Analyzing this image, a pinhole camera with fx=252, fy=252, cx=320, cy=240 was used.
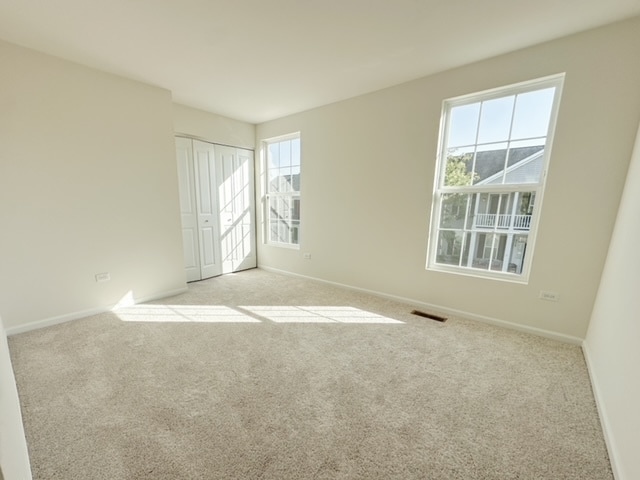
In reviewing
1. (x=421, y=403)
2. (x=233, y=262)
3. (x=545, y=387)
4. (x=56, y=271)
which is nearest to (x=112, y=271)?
(x=56, y=271)

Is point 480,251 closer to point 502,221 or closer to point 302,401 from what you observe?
point 502,221

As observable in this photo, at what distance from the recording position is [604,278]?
1.98 meters

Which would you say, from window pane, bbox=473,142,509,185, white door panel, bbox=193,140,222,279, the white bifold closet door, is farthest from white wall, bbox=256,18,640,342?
white door panel, bbox=193,140,222,279

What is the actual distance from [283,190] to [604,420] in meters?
4.14

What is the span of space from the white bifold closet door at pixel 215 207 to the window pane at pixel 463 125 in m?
3.20

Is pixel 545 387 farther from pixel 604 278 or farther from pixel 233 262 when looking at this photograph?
pixel 233 262

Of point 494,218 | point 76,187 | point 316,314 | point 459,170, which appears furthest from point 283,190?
point 494,218

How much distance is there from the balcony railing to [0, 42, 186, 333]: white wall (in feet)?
11.9

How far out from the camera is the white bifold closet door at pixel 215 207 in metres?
3.70

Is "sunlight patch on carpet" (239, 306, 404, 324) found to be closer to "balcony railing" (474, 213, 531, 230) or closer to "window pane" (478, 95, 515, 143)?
"balcony railing" (474, 213, 531, 230)

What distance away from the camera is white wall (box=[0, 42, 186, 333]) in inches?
86.8

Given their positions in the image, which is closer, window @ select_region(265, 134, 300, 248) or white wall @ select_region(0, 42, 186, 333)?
white wall @ select_region(0, 42, 186, 333)

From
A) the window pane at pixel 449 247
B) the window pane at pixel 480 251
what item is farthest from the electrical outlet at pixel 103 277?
the window pane at pixel 480 251

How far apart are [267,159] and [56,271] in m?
3.15
